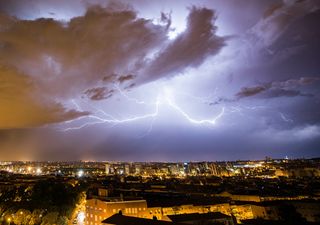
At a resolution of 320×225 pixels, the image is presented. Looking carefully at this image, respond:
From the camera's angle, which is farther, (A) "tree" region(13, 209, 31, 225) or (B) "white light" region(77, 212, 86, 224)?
(B) "white light" region(77, 212, 86, 224)

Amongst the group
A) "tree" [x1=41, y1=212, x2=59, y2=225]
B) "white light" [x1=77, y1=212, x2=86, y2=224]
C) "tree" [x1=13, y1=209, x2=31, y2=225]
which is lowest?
"tree" [x1=41, y1=212, x2=59, y2=225]

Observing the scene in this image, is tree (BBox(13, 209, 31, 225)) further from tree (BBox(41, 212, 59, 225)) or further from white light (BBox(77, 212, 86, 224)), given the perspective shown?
white light (BBox(77, 212, 86, 224))

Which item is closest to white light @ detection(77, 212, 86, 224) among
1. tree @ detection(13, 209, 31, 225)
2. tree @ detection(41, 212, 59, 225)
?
tree @ detection(41, 212, 59, 225)

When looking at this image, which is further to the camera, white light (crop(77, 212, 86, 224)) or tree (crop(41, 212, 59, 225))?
white light (crop(77, 212, 86, 224))

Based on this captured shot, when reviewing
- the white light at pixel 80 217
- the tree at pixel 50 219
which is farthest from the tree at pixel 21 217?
the white light at pixel 80 217

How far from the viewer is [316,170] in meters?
131

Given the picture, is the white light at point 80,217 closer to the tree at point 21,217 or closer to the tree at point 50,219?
the tree at point 50,219

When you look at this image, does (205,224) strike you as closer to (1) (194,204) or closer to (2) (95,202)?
(1) (194,204)

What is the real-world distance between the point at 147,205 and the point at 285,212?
20343 mm

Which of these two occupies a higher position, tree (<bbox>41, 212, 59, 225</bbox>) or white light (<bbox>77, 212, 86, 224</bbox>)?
white light (<bbox>77, 212, 86, 224</bbox>)

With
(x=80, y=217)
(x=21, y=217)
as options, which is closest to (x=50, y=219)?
(x=21, y=217)

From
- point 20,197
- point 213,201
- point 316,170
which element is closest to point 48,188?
point 20,197

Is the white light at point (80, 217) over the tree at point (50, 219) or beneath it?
over

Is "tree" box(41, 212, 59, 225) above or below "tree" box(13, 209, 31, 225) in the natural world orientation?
below
